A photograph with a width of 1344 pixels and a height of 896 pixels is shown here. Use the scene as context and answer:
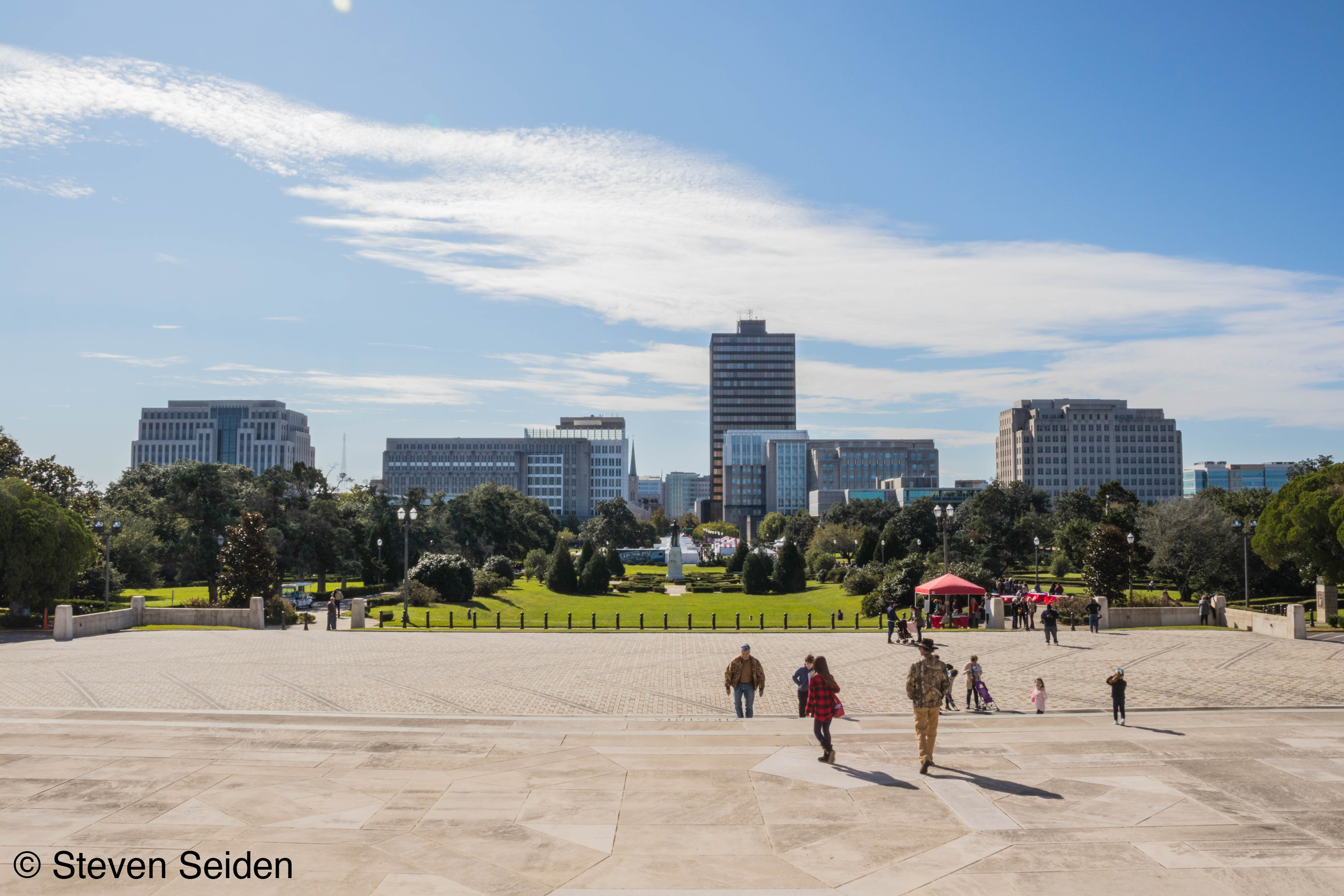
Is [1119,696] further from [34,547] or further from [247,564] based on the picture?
[34,547]

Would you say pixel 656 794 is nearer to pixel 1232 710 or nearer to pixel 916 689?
pixel 916 689

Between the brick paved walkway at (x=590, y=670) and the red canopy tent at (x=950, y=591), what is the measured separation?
3172 millimetres

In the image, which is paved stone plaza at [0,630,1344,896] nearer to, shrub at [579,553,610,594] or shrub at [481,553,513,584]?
shrub at [481,553,513,584]

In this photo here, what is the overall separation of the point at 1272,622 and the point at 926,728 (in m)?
27.4

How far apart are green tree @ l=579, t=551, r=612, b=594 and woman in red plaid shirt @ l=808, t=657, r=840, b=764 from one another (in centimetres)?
4850

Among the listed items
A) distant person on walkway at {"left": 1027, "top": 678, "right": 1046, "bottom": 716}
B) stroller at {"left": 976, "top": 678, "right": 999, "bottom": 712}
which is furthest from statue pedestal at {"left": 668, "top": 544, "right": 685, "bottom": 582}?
distant person on walkway at {"left": 1027, "top": 678, "right": 1046, "bottom": 716}

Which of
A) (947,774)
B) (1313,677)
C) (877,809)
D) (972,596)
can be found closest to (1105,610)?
(972,596)

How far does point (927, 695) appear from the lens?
12.8 metres

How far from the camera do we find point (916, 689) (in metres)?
12.9

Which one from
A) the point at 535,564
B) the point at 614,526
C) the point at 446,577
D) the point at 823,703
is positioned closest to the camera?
the point at 823,703

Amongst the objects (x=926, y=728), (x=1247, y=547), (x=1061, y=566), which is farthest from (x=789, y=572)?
(x=926, y=728)

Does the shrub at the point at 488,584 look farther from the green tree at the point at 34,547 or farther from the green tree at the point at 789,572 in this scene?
the green tree at the point at 34,547

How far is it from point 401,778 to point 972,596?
31398 millimetres

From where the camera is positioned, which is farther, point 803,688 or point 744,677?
point 803,688
